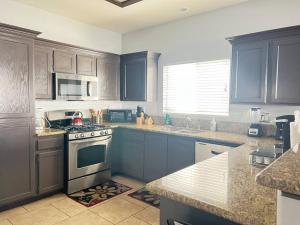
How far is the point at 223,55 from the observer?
3.42 m

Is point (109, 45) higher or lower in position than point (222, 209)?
higher

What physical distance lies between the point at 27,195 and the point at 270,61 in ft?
11.0

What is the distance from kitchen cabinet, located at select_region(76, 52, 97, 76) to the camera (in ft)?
12.4

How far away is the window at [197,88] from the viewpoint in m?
3.49

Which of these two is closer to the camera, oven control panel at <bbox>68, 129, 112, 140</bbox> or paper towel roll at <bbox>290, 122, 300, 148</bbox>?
paper towel roll at <bbox>290, 122, 300, 148</bbox>

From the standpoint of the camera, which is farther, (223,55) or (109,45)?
(109,45)

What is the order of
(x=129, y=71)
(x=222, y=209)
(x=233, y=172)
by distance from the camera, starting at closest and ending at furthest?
(x=222, y=209) < (x=233, y=172) < (x=129, y=71)

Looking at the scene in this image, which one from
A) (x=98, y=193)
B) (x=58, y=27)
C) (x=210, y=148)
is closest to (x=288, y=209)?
(x=210, y=148)

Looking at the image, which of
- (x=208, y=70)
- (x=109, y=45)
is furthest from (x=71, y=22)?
(x=208, y=70)

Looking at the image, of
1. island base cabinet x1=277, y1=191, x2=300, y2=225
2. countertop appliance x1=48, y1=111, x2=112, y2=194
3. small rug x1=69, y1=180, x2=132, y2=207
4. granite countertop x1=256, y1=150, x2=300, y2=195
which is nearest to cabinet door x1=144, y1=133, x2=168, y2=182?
small rug x1=69, y1=180, x2=132, y2=207

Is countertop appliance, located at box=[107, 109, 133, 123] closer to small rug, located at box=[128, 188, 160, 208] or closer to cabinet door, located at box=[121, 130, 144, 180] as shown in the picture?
cabinet door, located at box=[121, 130, 144, 180]

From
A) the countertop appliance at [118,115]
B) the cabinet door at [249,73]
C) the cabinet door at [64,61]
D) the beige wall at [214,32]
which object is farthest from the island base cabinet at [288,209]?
the countertop appliance at [118,115]

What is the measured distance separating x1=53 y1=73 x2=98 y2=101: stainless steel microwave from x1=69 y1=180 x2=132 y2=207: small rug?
141cm

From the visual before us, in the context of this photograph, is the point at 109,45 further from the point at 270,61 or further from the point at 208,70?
the point at 270,61
